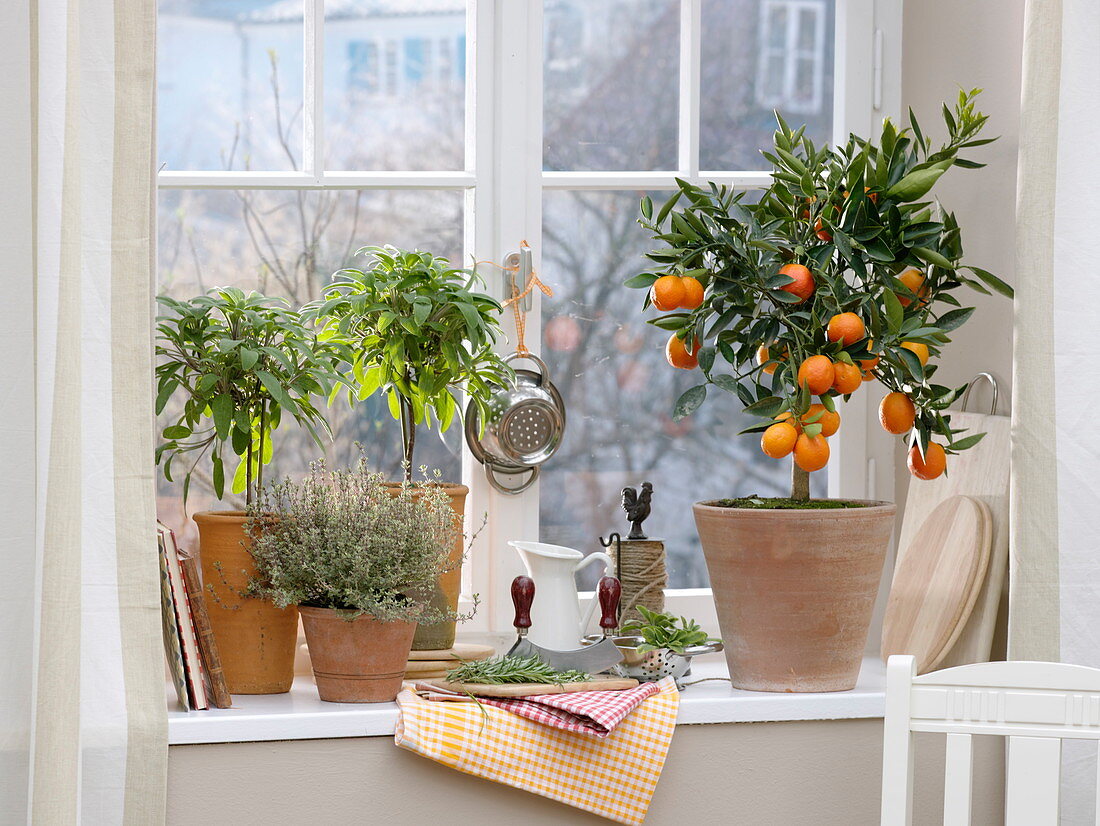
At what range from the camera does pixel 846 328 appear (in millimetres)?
1564

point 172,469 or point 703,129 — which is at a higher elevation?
point 703,129

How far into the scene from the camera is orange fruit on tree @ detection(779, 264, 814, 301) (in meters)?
1.61

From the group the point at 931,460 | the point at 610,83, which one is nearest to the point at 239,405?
the point at 610,83

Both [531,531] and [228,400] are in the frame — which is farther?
[531,531]

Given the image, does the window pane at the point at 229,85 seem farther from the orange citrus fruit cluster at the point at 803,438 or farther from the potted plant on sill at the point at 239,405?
the orange citrus fruit cluster at the point at 803,438

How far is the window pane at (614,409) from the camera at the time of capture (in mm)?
2016

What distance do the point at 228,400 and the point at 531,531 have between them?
57 cm

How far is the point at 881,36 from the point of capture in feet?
6.75

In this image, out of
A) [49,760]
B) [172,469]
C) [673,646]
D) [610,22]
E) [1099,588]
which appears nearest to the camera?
[49,760]

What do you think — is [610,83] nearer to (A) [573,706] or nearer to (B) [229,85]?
(B) [229,85]

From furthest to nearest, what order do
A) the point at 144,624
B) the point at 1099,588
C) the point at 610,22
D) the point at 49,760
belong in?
the point at 610,22, the point at 1099,588, the point at 144,624, the point at 49,760

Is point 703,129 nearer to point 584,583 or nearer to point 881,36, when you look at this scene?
point 881,36

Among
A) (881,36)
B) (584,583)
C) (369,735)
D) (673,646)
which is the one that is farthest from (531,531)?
(881,36)

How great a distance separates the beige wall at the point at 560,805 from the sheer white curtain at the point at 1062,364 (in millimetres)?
247
